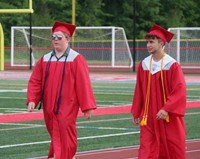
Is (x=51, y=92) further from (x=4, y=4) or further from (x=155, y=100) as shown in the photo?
(x=4, y=4)

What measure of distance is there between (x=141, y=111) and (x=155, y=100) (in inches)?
11.3

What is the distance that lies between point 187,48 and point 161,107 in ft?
104

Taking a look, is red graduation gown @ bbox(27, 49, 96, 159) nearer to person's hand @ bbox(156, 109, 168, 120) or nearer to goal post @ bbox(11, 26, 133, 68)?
person's hand @ bbox(156, 109, 168, 120)

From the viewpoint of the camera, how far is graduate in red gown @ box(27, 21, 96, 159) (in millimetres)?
10453

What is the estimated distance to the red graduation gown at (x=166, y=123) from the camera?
1024cm

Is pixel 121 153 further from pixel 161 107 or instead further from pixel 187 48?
pixel 187 48

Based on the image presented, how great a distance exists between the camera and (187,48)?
137ft

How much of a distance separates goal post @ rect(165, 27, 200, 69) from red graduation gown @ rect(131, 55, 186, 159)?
30565mm

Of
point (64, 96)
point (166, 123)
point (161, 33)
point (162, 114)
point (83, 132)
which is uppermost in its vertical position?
point (161, 33)

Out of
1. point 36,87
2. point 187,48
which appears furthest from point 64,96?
point 187,48

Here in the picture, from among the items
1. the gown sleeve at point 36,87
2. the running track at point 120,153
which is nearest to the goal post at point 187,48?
the running track at point 120,153

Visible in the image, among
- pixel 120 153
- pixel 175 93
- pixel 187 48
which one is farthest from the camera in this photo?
pixel 187 48

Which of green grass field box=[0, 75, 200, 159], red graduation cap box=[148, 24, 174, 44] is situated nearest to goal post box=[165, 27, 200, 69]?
green grass field box=[0, 75, 200, 159]

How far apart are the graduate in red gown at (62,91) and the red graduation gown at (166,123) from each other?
774mm
